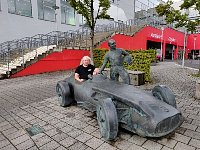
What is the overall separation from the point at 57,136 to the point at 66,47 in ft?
37.4

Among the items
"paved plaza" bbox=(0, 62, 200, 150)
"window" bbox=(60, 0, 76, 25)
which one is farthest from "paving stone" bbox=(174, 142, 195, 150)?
"window" bbox=(60, 0, 76, 25)

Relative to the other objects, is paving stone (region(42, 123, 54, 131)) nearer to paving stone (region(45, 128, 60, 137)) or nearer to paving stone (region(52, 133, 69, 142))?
paving stone (region(45, 128, 60, 137))

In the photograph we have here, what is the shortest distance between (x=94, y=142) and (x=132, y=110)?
94 cm

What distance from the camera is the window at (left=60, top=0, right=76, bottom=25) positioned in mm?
22375

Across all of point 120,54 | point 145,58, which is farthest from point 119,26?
point 120,54

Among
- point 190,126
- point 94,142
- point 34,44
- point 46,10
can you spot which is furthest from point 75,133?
point 46,10

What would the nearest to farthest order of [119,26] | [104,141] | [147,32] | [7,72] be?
1. [104,141]
2. [7,72]
3. [119,26]
4. [147,32]

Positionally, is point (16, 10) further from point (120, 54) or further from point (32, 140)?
point (32, 140)

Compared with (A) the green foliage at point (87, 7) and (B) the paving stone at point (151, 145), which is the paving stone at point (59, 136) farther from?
(A) the green foliage at point (87, 7)

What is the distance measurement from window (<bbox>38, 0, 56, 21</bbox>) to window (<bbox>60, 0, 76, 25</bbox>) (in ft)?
4.54

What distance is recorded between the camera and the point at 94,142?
11.6 feet

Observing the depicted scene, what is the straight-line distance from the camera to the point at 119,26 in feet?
69.5

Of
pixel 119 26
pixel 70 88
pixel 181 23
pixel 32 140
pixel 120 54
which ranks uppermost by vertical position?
pixel 119 26

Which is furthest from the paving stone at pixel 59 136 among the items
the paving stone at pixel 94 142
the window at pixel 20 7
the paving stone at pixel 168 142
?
the window at pixel 20 7
